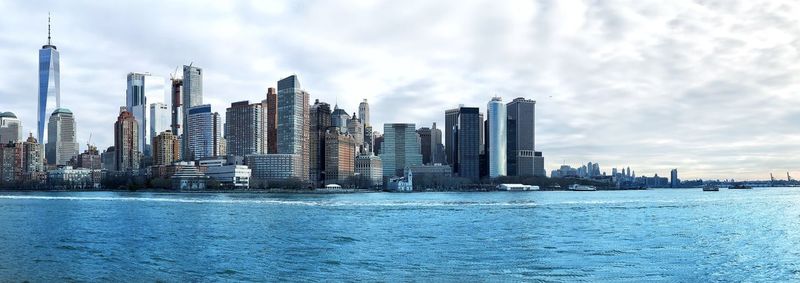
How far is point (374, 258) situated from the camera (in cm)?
3747

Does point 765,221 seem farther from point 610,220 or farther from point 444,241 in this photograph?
point 444,241

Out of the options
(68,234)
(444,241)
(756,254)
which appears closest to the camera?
(756,254)

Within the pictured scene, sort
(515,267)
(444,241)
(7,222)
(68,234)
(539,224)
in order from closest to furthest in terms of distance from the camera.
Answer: (515,267) → (444,241) → (68,234) → (539,224) → (7,222)

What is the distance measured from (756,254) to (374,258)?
22092 mm

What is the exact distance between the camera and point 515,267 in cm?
3350

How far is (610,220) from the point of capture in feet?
224

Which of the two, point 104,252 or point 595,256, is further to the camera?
point 104,252

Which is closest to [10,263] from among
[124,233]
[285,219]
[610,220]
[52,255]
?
[52,255]

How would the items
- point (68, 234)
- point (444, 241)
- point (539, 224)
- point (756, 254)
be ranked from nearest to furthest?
point (756, 254) → point (444, 241) → point (68, 234) → point (539, 224)

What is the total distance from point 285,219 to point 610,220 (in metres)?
32.8

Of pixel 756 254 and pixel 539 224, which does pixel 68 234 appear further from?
pixel 756 254

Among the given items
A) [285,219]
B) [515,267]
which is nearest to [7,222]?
[285,219]

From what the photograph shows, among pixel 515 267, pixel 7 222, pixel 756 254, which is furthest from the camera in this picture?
pixel 7 222

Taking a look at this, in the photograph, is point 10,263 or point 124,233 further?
point 124,233
